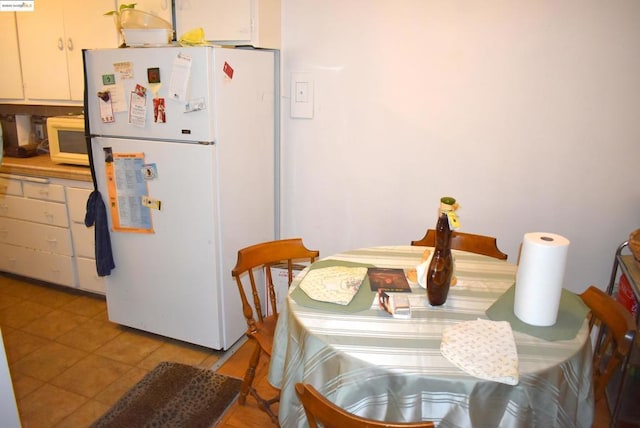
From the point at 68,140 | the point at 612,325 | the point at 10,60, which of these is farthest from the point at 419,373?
the point at 10,60

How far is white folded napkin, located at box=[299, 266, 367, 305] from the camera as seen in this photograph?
1589 mm

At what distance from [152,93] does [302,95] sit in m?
0.88

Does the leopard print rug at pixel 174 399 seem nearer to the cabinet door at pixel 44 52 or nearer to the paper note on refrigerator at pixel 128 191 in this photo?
the paper note on refrigerator at pixel 128 191

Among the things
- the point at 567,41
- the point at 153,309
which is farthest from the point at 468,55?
the point at 153,309

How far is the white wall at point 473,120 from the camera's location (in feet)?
7.35

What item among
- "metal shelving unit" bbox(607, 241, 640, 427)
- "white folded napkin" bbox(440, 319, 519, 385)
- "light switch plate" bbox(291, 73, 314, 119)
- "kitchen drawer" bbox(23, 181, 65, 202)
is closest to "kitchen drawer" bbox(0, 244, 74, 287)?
"kitchen drawer" bbox(23, 181, 65, 202)

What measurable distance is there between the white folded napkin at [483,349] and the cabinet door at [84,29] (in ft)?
8.79

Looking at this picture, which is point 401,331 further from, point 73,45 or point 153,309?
point 73,45

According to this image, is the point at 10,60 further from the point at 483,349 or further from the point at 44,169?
the point at 483,349

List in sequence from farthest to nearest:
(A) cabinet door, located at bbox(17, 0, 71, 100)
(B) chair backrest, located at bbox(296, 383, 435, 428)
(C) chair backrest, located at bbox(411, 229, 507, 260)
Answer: (A) cabinet door, located at bbox(17, 0, 71, 100) → (C) chair backrest, located at bbox(411, 229, 507, 260) → (B) chair backrest, located at bbox(296, 383, 435, 428)

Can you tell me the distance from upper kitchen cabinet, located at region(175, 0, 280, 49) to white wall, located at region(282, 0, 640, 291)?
0.65 feet

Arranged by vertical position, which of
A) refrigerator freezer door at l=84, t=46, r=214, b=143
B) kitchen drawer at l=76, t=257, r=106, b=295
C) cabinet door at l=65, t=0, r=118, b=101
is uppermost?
cabinet door at l=65, t=0, r=118, b=101

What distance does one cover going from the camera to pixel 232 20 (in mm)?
2482

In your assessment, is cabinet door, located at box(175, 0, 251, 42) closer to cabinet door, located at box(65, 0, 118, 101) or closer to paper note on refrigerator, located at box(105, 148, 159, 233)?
cabinet door, located at box(65, 0, 118, 101)
